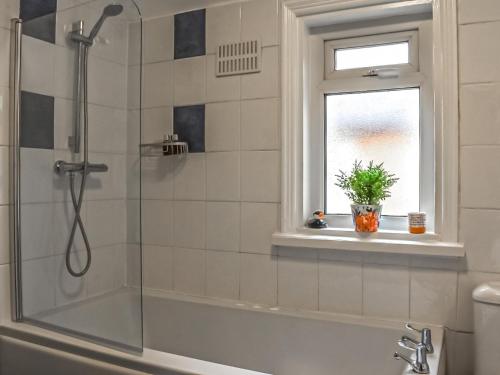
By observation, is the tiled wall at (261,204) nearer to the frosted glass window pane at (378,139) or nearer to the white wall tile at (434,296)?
the white wall tile at (434,296)

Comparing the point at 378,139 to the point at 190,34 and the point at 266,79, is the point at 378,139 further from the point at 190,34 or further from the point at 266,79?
the point at 190,34

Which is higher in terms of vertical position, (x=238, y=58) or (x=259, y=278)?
(x=238, y=58)

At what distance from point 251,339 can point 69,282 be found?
82cm

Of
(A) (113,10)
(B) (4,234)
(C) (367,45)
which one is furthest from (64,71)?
(C) (367,45)

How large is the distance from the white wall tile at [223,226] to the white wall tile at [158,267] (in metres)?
0.27

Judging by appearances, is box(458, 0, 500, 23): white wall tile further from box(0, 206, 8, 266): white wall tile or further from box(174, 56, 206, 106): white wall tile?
box(0, 206, 8, 266): white wall tile

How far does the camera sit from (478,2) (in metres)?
1.56

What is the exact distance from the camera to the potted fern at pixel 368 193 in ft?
5.79

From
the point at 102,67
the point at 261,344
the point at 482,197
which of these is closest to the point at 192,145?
the point at 102,67

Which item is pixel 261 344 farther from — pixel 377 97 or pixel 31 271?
pixel 377 97

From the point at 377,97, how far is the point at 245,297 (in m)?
1.15

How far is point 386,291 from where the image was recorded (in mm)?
1703

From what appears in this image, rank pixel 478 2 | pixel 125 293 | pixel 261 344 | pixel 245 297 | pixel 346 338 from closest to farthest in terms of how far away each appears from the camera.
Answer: pixel 125 293 → pixel 478 2 → pixel 346 338 → pixel 261 344 → pixel 245 297

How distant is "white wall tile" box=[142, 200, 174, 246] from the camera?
218 cm
